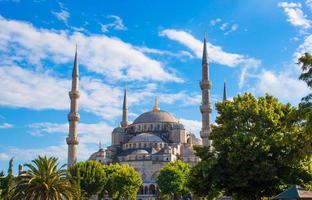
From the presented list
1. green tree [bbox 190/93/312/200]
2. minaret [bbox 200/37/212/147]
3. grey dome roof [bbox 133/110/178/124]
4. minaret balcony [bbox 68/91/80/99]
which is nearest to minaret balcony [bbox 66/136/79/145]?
minaret balcony [bbox 68/91/80/99]

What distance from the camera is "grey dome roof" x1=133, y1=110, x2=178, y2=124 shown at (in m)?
105

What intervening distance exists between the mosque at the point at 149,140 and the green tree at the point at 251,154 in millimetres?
39383

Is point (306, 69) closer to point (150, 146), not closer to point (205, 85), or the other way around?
point (205, 85)

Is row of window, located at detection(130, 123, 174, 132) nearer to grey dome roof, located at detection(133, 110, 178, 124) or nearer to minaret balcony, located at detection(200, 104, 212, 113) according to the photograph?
grey dome roof, located at detection(133, 110, 178, 124)

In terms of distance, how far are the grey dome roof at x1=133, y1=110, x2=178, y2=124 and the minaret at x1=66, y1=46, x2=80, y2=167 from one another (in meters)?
31.5

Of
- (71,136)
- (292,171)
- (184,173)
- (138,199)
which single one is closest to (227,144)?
(292,171)

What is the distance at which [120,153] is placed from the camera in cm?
9906

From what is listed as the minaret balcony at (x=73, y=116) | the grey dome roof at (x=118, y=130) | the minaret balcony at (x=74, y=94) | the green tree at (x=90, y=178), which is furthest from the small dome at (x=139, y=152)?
the green tree at (x=90, y=178)

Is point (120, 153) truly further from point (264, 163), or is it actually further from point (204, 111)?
point (264, 163)

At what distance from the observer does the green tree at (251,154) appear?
102 feet

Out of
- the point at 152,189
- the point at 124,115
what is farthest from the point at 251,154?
the point at 124,115

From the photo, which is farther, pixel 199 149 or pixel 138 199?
pixel 138 199

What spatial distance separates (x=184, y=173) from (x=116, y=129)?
37.1 m

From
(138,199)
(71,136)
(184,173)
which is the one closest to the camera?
(184,173)
